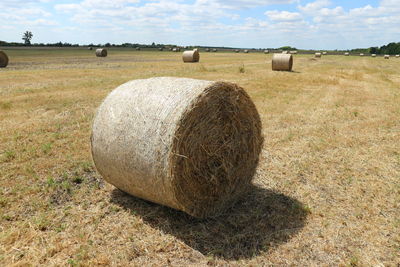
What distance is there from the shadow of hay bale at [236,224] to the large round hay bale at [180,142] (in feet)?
0.78

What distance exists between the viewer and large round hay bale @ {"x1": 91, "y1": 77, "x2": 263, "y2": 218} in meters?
4.73

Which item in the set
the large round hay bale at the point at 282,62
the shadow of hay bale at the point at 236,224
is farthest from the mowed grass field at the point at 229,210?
the large round hay bale at the point at 282,62

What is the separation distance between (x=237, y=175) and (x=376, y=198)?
2.45 metres

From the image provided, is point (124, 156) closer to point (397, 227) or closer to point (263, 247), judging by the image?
point (263, 247)

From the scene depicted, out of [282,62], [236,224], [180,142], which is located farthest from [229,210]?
[282,62]

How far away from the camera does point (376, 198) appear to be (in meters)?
5.98

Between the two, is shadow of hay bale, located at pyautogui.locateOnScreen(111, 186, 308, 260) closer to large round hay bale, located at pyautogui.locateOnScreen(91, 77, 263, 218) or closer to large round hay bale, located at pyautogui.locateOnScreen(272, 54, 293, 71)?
large round hay bale, located at pyautogui.locateOnScreen(91, 77, 263, 218)

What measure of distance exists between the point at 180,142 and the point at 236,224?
153 centimetres

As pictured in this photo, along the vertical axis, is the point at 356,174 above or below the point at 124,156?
below

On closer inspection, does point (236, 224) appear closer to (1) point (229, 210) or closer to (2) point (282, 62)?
(1) point (229, 210)

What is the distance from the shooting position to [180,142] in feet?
15.4

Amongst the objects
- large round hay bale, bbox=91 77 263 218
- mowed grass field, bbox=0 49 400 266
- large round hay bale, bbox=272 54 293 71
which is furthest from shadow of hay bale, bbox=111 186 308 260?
large round hay bale, bbox=272 54 293 71

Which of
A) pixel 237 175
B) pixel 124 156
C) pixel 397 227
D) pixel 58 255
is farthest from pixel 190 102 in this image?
pixel 397 227

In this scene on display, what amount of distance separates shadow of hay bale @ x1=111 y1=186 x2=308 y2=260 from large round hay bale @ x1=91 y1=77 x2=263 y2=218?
237 mm
